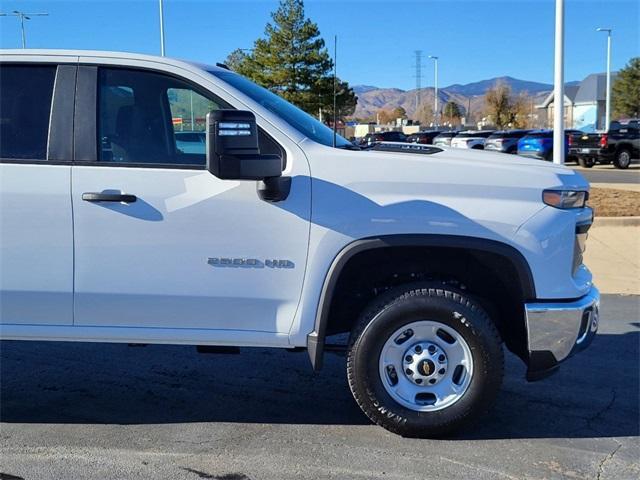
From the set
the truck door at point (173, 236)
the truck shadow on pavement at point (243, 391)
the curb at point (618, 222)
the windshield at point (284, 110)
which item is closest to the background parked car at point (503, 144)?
the curb at point (618, 222)

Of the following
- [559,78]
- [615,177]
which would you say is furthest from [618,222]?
[615,177]

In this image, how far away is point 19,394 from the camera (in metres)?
4.80

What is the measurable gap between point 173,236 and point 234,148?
0.65 metres

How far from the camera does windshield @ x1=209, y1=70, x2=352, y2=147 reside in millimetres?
4082

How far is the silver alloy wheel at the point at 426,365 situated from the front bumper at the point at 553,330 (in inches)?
14.1

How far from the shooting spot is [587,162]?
28750mm

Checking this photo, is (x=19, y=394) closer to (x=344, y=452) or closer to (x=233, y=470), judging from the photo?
(x=233, y=470)

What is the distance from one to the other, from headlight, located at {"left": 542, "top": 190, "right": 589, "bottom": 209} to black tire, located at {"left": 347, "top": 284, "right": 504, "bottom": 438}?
0.69 metres

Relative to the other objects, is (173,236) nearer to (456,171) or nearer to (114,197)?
(114,197)

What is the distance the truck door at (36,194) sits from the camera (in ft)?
12.6

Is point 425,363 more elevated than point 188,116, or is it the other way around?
point 188,116

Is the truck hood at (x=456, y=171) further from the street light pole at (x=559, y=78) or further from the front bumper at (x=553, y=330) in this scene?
the street light pole at (x=559, y=78)

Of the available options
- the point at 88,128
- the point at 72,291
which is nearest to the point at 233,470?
the point at 72,291

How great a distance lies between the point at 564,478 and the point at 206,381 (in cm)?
253
